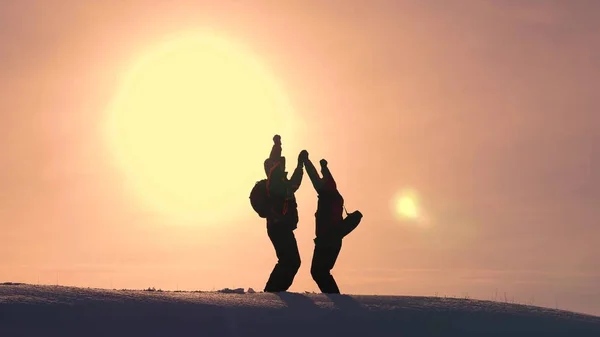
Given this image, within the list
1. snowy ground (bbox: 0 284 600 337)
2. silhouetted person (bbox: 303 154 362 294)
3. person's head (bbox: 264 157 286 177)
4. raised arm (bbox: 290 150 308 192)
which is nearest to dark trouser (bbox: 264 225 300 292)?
silhouetted person (bbox: 303 154 362 294)

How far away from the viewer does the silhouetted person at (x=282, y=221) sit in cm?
2061

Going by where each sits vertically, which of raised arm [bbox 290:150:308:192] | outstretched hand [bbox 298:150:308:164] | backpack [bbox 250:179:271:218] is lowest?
backpack [bbox 250:179:271:218]

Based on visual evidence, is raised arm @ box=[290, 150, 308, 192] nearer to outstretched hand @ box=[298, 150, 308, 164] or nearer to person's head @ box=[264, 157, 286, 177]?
outstretched hand @ box=[298, 150, 308, 164]

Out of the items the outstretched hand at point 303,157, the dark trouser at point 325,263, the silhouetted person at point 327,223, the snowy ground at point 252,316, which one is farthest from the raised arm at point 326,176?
the snowy ground at point 252,316

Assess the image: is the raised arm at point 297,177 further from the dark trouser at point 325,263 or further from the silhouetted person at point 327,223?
the dark trouser at point 325,263

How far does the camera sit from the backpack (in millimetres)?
20844

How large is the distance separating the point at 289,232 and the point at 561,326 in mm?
7184

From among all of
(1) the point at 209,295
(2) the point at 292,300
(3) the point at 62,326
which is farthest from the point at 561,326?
(3) the point at 62,326

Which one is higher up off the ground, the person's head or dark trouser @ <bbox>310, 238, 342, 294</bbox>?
the person's head

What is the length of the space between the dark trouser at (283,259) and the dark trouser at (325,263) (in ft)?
1.56

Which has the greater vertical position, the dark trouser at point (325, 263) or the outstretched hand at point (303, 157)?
the outstretched hand at point (303, 157)

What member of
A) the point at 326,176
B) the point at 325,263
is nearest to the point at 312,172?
the point at 326,176

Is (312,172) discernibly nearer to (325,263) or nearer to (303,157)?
(303,157)

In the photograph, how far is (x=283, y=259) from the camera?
20.7 meters
